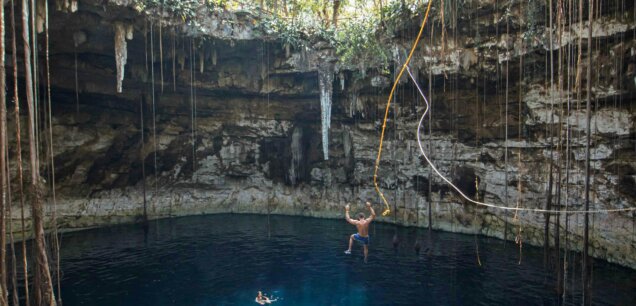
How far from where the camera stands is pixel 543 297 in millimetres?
9688

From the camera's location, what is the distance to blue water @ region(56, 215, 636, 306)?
994 cm

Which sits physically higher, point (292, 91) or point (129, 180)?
point (292, 91)

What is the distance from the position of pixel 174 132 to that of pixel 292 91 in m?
6.33

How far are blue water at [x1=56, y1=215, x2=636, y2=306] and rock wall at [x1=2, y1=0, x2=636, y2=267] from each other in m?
1.95

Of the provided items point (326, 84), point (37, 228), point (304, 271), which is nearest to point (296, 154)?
point (326, 84)

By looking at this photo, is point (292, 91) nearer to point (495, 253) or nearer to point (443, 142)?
point (443, 142)

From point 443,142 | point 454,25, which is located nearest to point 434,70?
point 454,25

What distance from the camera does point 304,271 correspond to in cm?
1191

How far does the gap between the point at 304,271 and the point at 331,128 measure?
902 centimetres

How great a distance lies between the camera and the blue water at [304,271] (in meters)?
9.94

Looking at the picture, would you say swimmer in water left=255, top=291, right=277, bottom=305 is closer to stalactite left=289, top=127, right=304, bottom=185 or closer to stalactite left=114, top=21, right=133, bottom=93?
stalactite left=114, top=21, right=133, bottom=93

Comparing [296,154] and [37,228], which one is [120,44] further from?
[296,154]

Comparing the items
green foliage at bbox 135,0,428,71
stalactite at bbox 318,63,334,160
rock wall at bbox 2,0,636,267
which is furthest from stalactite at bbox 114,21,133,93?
stalactite at bbox 318,63,334,160

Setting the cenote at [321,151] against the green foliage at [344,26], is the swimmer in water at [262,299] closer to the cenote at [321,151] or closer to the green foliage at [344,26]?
the cenote at [321,151]
